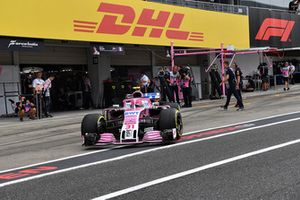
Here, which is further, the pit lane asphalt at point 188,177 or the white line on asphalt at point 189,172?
the white line on asphalt at point 189,172

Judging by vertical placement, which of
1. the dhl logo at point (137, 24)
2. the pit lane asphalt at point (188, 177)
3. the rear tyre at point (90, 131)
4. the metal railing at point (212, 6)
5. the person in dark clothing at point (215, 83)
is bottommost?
the pit lane asphalt at point (188, 177)

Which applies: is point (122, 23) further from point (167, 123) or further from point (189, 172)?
point (189, 172)

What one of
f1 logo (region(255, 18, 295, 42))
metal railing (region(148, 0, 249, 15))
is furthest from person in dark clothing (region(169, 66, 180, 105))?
f1 logo (region(255, 18, 295, 42))

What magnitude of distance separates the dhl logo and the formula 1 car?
9702mm

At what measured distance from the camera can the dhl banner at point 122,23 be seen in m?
17.8

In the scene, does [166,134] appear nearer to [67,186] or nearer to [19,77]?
[67,186]

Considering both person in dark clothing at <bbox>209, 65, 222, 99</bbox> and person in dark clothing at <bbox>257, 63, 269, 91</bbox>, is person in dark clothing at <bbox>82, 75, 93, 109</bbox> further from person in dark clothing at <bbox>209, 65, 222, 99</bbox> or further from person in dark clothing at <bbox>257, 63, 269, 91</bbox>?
person in dark clothing at <bbox>257, 63, 269, 91</bbox>

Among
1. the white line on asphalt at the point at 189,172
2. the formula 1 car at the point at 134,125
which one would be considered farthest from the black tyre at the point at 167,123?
the white line on asphalt at the point at 189,172

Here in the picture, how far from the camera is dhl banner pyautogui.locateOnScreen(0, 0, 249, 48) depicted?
1777cm

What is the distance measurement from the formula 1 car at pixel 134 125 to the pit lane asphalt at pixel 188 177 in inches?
27.1

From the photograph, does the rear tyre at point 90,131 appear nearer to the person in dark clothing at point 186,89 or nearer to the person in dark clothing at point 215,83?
the person in dark clothing at point 186,89

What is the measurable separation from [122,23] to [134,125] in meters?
12.6

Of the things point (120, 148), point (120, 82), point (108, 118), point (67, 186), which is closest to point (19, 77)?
point (120, 82)

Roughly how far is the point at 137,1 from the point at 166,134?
13980 millimetres
